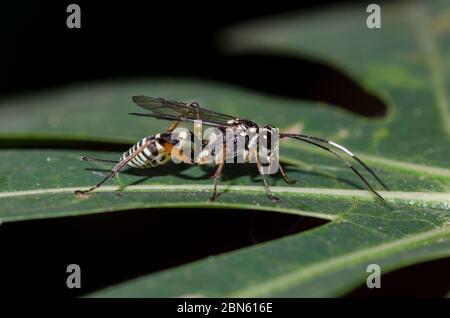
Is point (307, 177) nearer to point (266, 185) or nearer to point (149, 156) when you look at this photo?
point (266, 185)

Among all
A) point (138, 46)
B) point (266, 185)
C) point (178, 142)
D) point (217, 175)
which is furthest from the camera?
point (138, 46)

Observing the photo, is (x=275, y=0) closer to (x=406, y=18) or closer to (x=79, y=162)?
(x=406, y=18)

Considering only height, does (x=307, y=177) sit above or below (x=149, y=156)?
below

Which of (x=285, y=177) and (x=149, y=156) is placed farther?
(x=149, y=156)

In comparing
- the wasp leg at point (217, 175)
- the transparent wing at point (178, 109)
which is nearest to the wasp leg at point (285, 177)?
the wasp leg at point (217, 175)

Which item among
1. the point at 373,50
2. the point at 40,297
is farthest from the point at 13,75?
the point at 40,297

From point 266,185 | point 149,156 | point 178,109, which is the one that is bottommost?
point 266,185

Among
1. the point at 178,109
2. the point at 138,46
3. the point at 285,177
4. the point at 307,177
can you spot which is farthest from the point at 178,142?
the point at 138,46

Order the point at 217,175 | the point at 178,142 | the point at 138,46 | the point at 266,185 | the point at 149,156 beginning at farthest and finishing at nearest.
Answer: the point at 138,46
the point at 178,142
the point at 149,156
the point at 217,175
the point at 266,185
